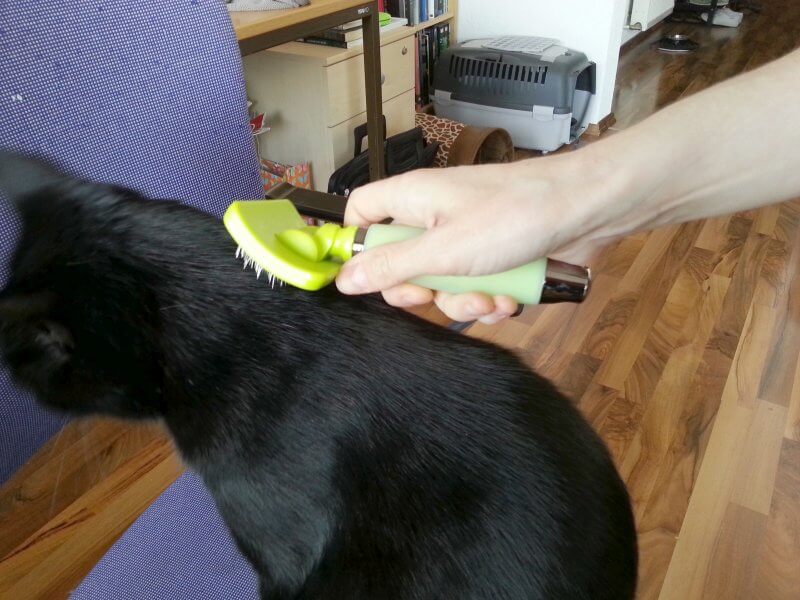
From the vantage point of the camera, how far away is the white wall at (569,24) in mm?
2414

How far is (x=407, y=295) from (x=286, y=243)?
138 mm

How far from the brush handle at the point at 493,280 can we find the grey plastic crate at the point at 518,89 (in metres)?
2.03

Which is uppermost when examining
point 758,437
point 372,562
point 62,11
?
point 62,11

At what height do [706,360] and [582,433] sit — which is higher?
[582,433]

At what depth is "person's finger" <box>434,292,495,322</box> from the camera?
0.52m

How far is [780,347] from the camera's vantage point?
1.55 metres

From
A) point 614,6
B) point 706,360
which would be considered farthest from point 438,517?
point 614,6

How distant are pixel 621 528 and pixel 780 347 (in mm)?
1257

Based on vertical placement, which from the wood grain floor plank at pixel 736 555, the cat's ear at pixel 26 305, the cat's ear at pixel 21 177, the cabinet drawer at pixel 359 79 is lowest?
the wood grain floor plank at pixel 736 555

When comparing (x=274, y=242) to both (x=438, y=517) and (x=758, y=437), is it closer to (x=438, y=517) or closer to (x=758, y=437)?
(x=438, y=517)

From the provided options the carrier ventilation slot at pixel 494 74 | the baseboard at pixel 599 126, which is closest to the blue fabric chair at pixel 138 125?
the carrier ventilation slot at pixel 494 74

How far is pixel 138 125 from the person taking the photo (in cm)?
64

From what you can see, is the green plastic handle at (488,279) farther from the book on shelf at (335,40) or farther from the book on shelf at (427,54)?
the book on shelf at (427,54)

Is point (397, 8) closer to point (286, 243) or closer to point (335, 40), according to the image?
point (335, 40)
